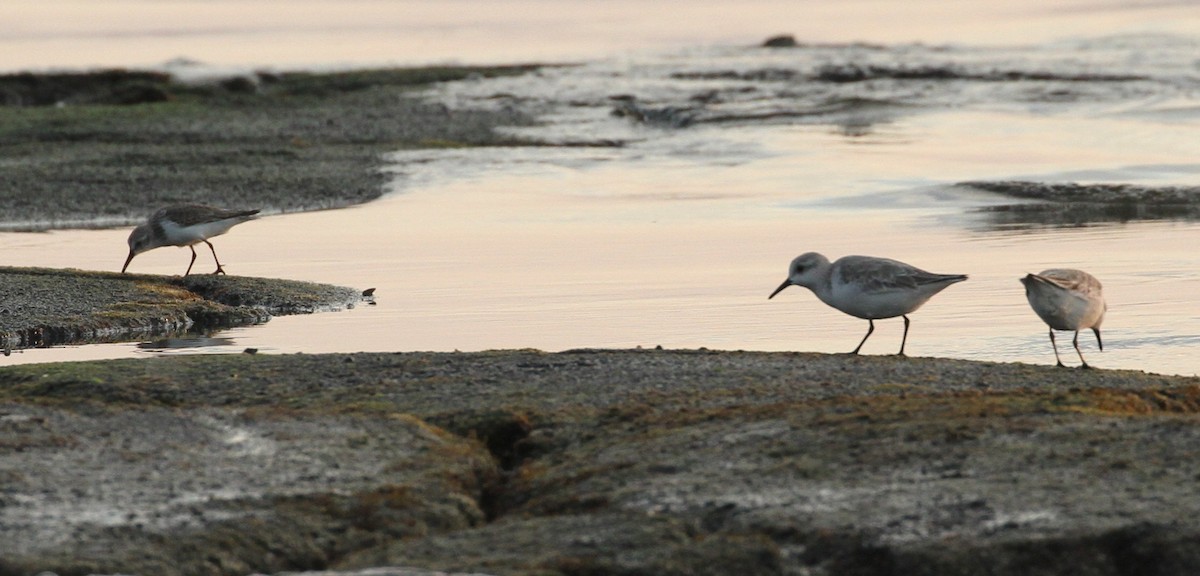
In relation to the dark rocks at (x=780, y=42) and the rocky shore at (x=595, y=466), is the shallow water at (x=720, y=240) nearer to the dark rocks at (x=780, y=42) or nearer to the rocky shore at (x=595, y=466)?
the rocky shore at (x=595, y=466)

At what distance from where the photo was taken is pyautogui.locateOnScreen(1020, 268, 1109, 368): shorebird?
816cm

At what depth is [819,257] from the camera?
941 cm

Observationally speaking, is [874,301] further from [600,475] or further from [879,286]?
[600,475]

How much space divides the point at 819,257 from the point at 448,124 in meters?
20.4

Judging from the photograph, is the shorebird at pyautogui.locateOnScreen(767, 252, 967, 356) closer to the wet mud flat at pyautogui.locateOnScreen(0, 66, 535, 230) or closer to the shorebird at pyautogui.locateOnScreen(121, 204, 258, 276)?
the shorebird at pyautogui.locateOnScreen(121, 204, 258, 276)

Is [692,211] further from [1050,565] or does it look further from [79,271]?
A: [1050,565]

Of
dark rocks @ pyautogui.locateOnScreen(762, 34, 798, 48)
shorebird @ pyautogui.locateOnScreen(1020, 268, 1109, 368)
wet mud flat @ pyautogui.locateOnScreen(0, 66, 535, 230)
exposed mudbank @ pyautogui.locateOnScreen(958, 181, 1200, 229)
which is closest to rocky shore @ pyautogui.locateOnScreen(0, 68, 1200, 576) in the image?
shorebird @ pyautogui.locateOnScreen(1020, 268, 1109, 368)

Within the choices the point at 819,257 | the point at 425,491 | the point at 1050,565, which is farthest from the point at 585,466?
the point at 819,257

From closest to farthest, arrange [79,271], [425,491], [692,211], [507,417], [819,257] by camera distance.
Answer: [425,491] < [507,417] < [819,257] < [79,271] < [692,211]

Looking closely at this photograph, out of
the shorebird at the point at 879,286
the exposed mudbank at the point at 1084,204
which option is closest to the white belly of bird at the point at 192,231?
the shorebird at the point at 879,286

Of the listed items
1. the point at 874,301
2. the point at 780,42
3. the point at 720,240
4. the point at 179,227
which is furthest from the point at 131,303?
the point at 780,42

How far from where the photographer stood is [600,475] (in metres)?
5.51

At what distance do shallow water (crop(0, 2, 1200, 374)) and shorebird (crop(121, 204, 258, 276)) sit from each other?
0.48m

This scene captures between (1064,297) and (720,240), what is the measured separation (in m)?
6.55
